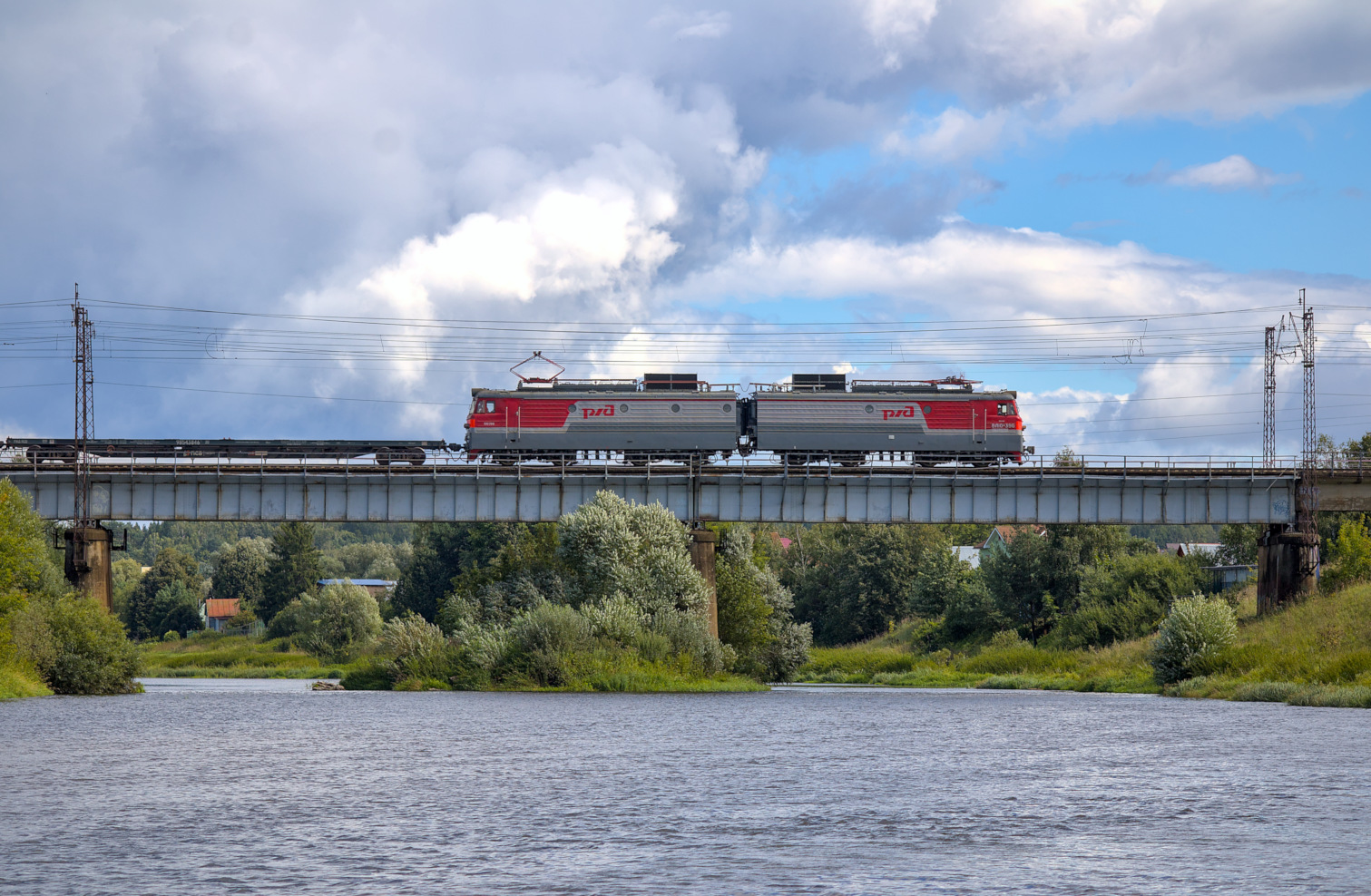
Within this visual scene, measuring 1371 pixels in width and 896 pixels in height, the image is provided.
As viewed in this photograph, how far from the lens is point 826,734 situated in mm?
37156

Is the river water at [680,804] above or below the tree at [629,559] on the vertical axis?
below

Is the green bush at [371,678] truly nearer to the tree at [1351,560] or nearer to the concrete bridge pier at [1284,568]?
the concrete bridge pier at [1284,568]

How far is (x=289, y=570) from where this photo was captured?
160375mm

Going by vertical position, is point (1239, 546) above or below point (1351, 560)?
above

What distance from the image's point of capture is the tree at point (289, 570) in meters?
160

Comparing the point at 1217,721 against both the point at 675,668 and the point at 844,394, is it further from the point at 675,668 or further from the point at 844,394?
the point at 844,394

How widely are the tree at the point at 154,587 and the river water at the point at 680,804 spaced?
143 meters

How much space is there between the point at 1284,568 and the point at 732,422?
28592 millimetres

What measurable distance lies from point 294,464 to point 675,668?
21381 millimetres

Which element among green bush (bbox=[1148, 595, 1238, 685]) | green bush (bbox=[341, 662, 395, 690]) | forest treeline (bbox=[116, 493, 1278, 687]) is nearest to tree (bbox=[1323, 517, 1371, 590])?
forest treeline (bbox=[116, 493, 1278, 687])

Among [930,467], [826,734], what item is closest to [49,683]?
[826,734]

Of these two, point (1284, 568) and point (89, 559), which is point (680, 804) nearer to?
point (89, 559)

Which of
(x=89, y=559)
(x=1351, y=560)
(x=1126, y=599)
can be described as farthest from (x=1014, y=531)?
(x=89, y=559)

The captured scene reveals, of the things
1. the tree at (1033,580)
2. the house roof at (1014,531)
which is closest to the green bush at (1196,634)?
the tree at (1033,580)
